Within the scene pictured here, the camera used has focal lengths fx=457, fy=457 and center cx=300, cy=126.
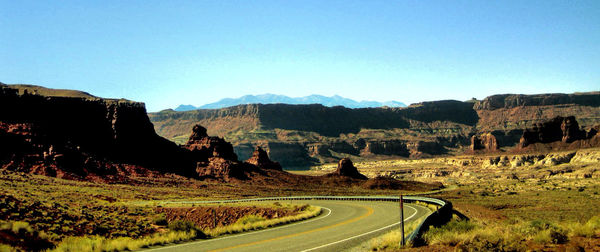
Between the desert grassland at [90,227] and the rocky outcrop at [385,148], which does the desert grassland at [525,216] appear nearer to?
the desert grassland at [90,227]

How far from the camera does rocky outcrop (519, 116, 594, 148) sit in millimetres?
121812

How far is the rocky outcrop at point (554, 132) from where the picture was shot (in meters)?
122

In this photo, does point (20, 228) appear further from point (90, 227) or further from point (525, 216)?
point (525, 216)

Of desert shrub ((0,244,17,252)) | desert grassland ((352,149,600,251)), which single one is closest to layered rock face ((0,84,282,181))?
desert grassland ((352,149,600,251))

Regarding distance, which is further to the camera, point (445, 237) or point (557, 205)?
point (557, 205)

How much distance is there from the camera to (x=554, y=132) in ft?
415

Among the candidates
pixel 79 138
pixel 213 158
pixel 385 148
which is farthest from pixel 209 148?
pixel 385 148

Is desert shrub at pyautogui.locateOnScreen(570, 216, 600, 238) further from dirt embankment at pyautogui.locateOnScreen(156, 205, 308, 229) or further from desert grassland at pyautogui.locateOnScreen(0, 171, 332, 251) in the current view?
dirt embankment at pyautogui.locateOnScreen(156, 205, 308, 229)

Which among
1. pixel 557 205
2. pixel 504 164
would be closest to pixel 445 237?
pixel 557 205

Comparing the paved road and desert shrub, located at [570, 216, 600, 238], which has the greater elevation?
desert shrub, located at [570, 216, 600, 238]

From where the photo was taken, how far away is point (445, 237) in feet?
46.9

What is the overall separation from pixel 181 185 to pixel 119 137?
15040 mm

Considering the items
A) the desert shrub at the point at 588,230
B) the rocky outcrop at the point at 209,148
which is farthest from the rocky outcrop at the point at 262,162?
the desert shrub at the point at 588,230

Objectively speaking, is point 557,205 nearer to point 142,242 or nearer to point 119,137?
point 142,242
